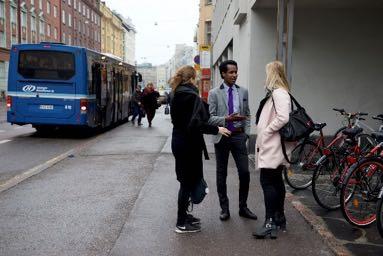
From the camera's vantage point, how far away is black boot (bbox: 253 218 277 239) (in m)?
5.07

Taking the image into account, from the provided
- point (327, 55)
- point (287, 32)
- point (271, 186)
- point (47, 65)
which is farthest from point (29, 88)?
point (271, 186)

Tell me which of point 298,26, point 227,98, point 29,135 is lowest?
point 29,135

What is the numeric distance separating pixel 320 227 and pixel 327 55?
7.24 metres

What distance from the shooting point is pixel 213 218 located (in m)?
5.87

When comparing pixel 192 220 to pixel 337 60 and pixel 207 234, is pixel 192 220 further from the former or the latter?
pixel 337 60

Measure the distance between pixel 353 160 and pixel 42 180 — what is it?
4.95 metres

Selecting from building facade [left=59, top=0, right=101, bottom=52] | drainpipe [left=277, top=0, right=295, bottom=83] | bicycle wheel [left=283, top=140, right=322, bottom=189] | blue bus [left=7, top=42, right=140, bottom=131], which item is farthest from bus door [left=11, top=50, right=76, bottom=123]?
building facade [left=59, top=0, right=101, bottom=52]

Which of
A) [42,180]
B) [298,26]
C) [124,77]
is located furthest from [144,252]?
[124,77]

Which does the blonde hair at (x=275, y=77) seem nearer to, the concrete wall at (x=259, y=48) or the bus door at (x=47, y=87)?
the concrete wall at (x=259, y=48)

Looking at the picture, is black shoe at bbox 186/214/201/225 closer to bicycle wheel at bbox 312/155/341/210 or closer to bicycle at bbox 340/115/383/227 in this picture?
bicycle at bbox 340/115/383/227

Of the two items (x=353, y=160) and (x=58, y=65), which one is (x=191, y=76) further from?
(x=58, y=65)

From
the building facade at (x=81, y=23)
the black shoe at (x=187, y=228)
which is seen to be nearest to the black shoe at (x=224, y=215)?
the black shoe at (x=187, y=228)

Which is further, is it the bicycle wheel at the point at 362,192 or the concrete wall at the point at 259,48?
the concrete wall at the point at 259,48

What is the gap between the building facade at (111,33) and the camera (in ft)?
340
